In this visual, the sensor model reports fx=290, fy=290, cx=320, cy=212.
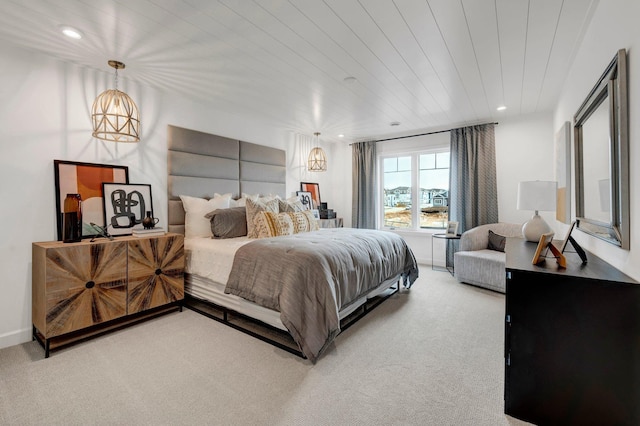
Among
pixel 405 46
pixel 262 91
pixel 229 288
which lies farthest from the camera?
pixel 262 91

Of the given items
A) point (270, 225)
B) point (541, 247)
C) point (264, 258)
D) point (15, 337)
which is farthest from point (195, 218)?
point (541, 247)

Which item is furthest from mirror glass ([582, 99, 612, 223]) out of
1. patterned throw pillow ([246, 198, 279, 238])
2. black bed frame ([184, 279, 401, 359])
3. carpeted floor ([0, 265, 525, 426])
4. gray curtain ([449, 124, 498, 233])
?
patterned throw pillow ([246, 198, 279, 238])

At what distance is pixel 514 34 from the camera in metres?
→ 2.25

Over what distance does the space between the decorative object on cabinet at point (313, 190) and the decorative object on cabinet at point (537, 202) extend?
359cm

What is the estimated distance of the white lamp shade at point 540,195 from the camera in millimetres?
2738

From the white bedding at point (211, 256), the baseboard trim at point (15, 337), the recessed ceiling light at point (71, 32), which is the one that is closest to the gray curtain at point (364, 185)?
the white bedding at point (211, 256)

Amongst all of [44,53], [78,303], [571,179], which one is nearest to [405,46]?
[571,179]

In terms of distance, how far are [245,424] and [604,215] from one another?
7.58ft

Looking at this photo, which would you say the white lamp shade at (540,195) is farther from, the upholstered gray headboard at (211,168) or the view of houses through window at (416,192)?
the upholstered gray headboard at (211,168)

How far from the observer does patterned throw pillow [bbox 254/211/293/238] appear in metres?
3.28

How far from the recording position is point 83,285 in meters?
2.41

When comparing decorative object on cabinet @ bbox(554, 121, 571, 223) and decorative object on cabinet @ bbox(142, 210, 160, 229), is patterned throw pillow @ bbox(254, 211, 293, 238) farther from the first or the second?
decorative object on cabinet @ bbox(554, 121, 571, 223)

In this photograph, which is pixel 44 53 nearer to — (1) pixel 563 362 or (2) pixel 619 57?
(2) pixel 619 57

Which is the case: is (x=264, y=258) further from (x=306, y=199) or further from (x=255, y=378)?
(x=306, y=199)
